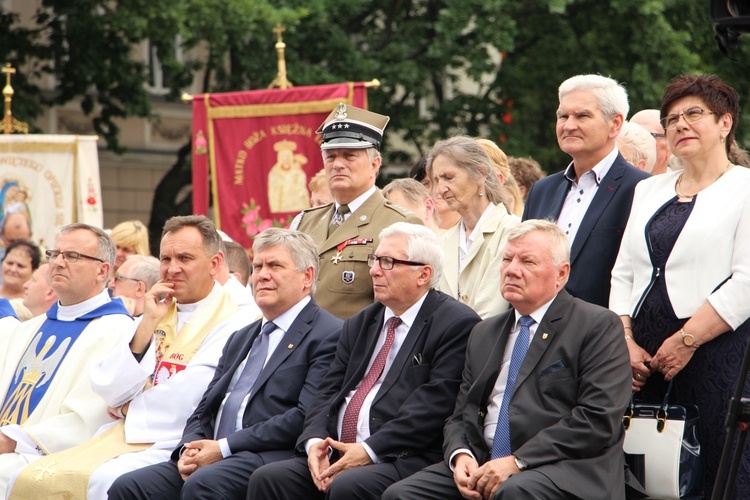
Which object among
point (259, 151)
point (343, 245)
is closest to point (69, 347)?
point (343, 245)

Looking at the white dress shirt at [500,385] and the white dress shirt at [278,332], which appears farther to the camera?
the white dress shirt at [278,332]

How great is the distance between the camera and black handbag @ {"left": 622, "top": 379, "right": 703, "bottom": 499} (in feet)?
17.3

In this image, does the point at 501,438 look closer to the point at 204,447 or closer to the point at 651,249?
the point at 651,249

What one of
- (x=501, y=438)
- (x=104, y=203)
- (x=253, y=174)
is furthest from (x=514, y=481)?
(x=104, y=203)

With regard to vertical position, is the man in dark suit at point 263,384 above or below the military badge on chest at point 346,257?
below

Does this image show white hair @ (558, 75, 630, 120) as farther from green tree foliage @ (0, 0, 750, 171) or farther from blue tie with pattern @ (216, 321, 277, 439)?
green tree foliage @ (0, 0, 750, 171)

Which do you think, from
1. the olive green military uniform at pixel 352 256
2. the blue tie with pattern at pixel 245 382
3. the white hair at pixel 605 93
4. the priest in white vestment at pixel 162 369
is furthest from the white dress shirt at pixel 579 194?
the priest in white vestment at pixel 162 369

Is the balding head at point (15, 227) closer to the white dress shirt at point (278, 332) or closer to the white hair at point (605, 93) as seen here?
A: the white dress shirt at point (278, 332)

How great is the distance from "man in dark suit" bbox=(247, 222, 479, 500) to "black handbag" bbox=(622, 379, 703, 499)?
99cm

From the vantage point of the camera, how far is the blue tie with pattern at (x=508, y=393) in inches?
211

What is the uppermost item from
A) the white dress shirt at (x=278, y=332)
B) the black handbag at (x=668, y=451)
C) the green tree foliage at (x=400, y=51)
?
the green tree foliage at (x=400, y=51)

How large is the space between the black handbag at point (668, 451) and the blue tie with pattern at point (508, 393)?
640 millimetres

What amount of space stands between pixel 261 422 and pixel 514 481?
1.77m

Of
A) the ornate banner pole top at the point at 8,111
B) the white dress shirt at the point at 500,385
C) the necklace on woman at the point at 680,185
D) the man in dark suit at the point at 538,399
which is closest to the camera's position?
the man in dark suit at the point at 538,399
